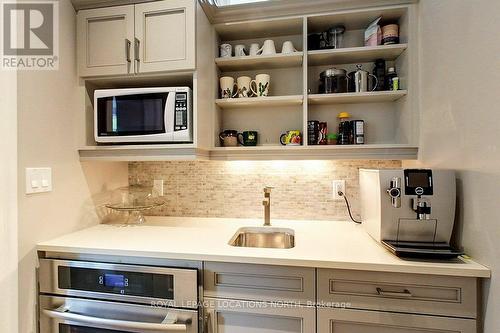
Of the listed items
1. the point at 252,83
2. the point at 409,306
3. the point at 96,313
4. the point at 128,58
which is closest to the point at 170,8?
the point at 128,58

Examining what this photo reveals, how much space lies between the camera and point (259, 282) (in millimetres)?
1115

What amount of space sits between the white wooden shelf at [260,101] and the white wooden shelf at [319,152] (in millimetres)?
274

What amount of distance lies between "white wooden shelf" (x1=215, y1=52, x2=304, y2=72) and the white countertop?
1.00 metres

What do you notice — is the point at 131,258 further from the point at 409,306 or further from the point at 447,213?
the point at 447,213

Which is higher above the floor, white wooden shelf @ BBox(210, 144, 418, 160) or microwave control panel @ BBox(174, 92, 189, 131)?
microwave control panel @ BBox(174, 92, 189, 131)

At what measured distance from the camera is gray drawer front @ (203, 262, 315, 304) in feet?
3.56

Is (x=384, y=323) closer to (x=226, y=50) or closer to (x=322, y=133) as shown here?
(x=322, y=133)

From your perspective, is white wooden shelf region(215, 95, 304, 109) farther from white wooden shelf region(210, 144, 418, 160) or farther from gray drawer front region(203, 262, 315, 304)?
gray drawer front region(203, 262, 315, 304)

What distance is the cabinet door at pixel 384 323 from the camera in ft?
3.21

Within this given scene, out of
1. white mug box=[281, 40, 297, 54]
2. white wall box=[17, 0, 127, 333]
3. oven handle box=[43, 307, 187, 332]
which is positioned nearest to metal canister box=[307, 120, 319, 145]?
white mug box=[281, 40, 297, 54]

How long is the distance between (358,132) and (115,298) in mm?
1495

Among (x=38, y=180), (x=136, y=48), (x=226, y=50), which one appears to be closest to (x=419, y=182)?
(x=226, y=50)

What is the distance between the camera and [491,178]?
0.90m

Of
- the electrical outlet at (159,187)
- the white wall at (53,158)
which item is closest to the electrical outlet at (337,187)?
the electrical outlet at (159,187)
